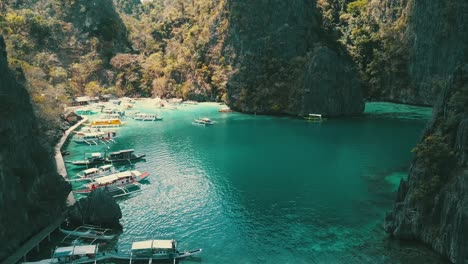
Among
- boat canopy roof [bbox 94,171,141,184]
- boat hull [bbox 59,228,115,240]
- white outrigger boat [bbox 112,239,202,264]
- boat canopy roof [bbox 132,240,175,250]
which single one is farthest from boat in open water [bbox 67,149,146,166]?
white outrigger boat [bbox 112,239,202,264]

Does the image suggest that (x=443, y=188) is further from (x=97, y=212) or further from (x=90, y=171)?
(x=90, y=171)

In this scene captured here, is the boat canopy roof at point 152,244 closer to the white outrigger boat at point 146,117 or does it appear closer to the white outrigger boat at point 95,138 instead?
the white outrigger boat at point 95,138

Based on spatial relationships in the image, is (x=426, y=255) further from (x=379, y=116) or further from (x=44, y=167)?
(x=379, y=116)

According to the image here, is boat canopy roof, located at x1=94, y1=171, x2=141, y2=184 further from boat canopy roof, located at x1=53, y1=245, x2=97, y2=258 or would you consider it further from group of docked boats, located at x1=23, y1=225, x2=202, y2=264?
boat canopy roof, located at x1=53, y1=245, x2=97, y2=258

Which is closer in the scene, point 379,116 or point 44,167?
point 44,167

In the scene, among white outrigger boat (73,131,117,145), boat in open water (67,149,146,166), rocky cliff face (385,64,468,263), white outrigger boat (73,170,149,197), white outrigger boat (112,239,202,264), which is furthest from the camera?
white outrigger boat (73,131,117,145)

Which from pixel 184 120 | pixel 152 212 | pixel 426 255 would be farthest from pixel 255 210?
pixel 184 120
